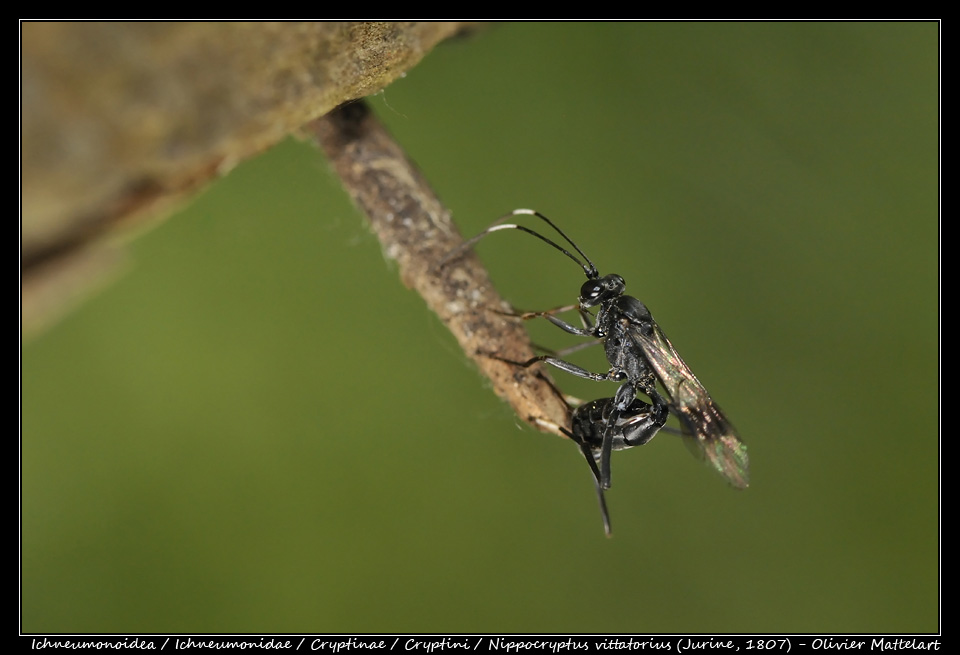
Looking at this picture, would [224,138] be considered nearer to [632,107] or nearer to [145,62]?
[145,62]

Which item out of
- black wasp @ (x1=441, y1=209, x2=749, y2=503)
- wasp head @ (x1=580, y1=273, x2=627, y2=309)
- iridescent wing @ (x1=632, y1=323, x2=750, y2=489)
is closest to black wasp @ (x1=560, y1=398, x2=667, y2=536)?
black wasp @ (x1=441, y1=209, x2=749, y2=503)

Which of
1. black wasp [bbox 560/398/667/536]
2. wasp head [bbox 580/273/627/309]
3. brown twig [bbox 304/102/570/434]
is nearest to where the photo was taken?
brown twig [bbox 304/102/570/434]

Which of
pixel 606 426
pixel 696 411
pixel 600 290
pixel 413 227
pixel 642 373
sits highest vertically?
pixel 600 290

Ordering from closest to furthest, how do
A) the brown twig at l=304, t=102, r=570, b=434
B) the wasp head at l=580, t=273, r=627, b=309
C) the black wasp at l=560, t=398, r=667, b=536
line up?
the brown twig at l=304, t=102, r=570, b=434
the black wasp at l=560, t=398, r=667, b=536
the wasp head at l=580, t=273, r=627, b=309

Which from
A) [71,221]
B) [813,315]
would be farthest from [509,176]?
[71,221]

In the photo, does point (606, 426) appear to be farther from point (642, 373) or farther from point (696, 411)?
point (696, 411)

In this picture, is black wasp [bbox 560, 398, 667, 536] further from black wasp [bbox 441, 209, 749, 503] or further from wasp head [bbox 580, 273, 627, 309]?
wasp head [bbox 580, 273, 627, 309]

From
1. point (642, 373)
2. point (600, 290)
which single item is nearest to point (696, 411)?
point (642, 373)

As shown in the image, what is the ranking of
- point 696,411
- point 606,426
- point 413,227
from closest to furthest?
point 413,227, point 606,426, point 696,411
